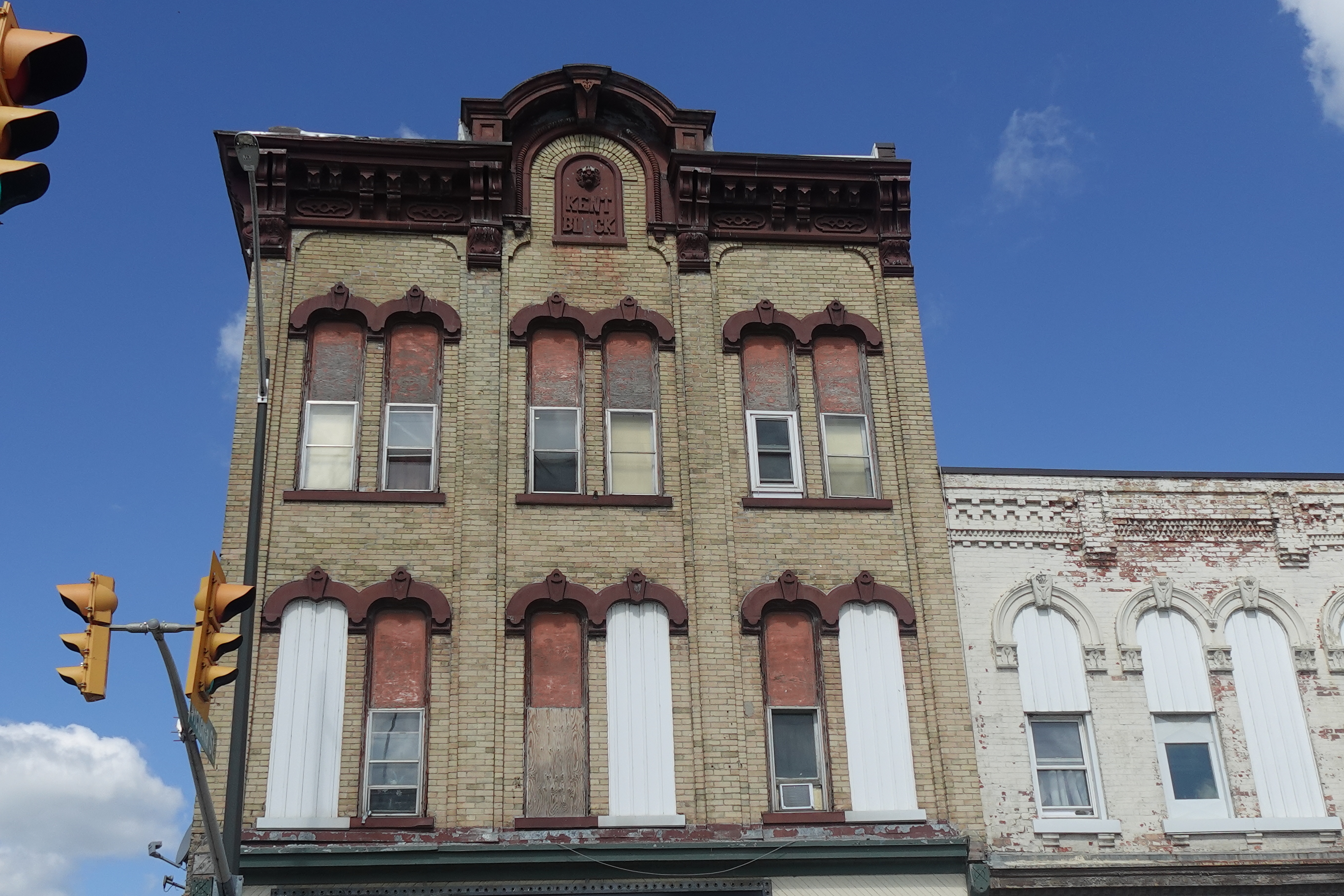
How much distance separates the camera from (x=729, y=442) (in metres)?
20.5

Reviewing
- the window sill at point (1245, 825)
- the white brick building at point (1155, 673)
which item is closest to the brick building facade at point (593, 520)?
the white brick building at point (1155, 673)

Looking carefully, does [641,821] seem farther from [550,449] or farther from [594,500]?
[550,449]

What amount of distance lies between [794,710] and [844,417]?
4441mm

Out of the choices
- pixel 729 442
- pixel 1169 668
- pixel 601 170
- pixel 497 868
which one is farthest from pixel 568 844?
pixel 601 170

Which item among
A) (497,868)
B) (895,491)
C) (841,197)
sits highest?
(841,197)

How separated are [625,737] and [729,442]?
444 cm

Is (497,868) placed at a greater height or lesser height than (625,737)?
lesser

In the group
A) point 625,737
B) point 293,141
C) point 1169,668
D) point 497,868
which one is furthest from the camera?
point 293,141

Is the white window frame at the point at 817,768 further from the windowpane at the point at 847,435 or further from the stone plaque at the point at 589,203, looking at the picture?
the stone plaque at the point at 589,203

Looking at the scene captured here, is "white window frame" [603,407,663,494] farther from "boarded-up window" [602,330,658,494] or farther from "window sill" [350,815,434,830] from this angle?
"window sill" [350,815,434,830]

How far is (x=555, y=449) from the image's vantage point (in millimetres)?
20297

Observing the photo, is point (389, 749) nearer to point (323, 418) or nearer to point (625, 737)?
point (625, 737)

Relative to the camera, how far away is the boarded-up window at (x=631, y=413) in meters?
20.2

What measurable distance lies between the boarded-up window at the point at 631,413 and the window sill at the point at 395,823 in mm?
4951
